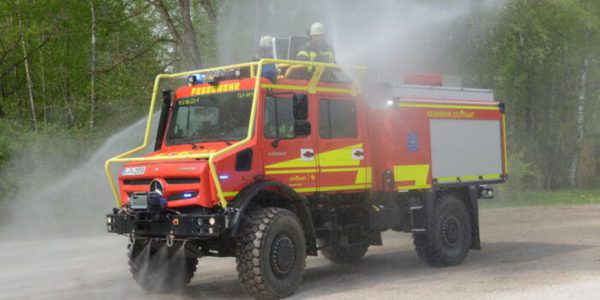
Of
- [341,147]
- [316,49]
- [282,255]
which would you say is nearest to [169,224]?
[282,255]

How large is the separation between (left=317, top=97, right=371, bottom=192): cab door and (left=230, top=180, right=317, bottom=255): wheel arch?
463 millimetres

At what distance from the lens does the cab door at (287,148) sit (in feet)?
31.2

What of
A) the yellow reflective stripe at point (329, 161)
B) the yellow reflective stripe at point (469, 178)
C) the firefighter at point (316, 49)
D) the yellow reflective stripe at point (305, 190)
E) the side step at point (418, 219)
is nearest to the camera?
the yellow reflective stripe at point (329, 161)

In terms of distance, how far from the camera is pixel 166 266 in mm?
10297

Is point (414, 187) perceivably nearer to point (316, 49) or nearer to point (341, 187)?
point (341, 187)

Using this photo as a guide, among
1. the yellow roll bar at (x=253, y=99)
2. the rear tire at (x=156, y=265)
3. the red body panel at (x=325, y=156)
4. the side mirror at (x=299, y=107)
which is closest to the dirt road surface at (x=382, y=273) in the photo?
the rear tire at (x=156, y=265)

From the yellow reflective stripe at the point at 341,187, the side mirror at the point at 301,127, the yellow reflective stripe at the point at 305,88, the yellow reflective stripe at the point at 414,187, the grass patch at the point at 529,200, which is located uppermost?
the yellow reflective stripe at the point at 305,88

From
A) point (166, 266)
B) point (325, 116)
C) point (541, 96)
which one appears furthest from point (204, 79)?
point (541, 96)

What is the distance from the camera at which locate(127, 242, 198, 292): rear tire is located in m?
10.0

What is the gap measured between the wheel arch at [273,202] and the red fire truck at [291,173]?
18 millimetres

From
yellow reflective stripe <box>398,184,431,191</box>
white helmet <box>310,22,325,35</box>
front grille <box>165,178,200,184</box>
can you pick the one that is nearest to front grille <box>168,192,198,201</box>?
front grille <box>165,178,200,184</box>

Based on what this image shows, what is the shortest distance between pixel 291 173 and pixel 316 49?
2047mm

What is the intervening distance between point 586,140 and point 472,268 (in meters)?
28.3

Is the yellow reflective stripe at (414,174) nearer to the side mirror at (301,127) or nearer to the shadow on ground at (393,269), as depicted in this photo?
the shadow on ground at (393,269)
